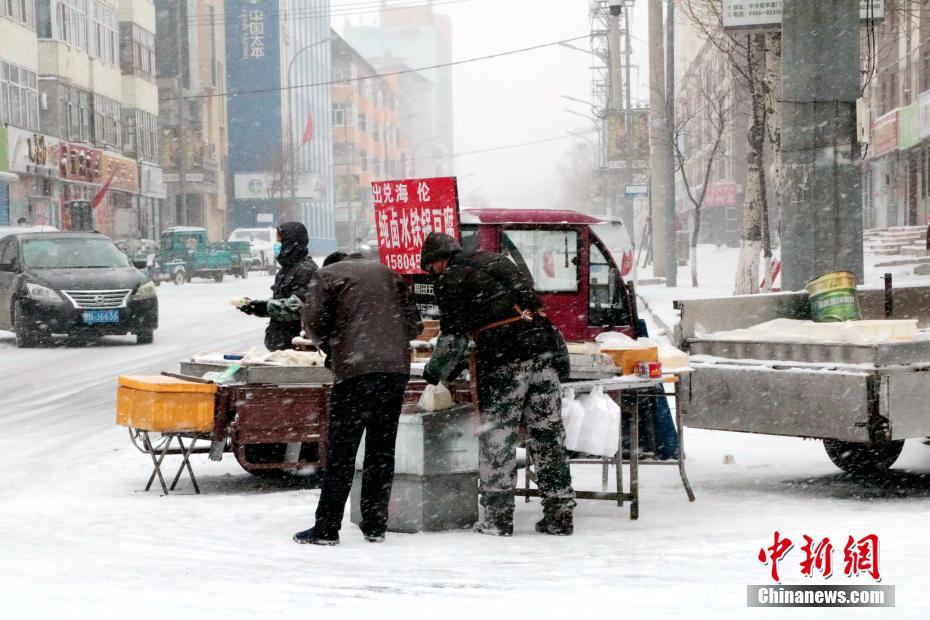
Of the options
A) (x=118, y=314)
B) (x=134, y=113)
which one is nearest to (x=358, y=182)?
(x=134, y=113)

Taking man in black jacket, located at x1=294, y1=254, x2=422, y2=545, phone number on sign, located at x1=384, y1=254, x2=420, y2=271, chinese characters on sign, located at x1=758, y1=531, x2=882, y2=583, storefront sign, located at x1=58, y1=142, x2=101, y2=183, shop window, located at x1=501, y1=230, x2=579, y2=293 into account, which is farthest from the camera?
storefront sign, located at x1=58, y1=142, x2=101, y2=183

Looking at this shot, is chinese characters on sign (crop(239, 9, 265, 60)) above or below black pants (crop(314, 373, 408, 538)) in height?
above

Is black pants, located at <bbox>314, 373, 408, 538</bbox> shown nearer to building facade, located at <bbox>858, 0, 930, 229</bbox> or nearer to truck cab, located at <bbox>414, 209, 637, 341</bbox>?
truck cab, located at <bbox>414, 209, 637, 341</bbox>

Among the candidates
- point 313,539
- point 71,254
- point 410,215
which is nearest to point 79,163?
point 71,254

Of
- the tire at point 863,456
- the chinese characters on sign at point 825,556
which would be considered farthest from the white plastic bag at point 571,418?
the tire at point 863,456

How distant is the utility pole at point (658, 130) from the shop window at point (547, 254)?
21.2m

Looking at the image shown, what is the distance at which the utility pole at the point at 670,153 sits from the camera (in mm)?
33469

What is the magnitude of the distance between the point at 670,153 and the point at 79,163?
24.4m

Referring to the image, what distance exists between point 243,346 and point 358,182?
104 metres

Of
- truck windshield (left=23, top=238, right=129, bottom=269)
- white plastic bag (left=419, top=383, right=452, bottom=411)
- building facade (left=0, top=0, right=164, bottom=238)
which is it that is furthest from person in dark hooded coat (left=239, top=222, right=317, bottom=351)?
building facade (left=0, top=0, right=164, bottom=238)

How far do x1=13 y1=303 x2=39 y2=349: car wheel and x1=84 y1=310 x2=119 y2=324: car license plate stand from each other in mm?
1012

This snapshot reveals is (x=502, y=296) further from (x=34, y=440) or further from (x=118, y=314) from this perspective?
(x=118, y=314)

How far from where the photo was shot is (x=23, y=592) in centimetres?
599

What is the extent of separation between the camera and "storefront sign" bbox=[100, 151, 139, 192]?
53.9 metres
